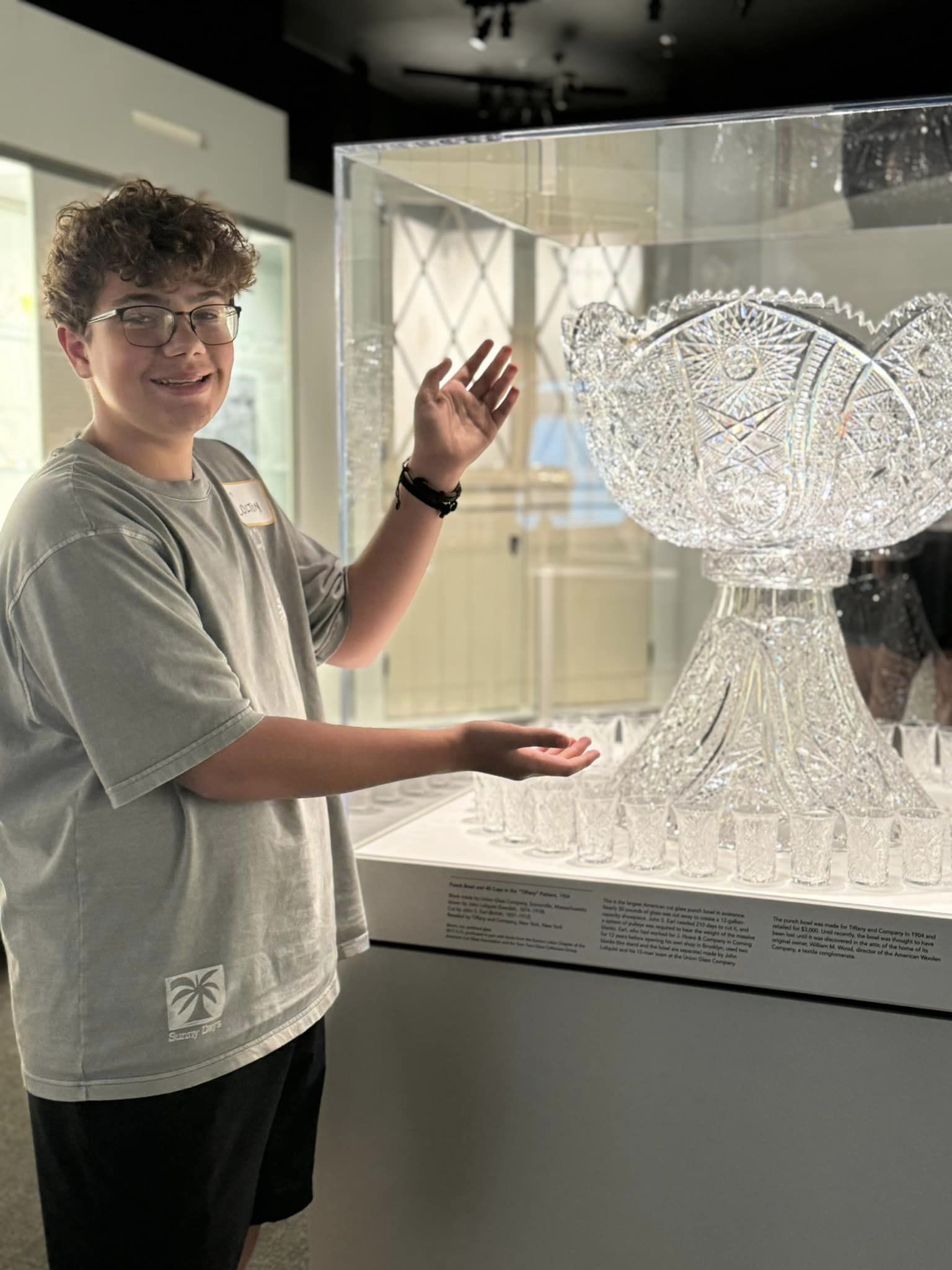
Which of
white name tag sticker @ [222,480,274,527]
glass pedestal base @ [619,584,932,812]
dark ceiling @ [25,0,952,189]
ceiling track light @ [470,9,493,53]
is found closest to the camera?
white name tag sticker @ [222,480,274,527]

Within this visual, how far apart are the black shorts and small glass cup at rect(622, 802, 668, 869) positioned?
18.2 inches

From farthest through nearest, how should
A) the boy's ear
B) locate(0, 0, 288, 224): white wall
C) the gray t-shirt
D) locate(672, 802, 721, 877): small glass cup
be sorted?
locate(0, 0, 288, 224): white wall
locate(672, 802, 721, 877): small glass cup
the boy's ear
the gray t-shirt

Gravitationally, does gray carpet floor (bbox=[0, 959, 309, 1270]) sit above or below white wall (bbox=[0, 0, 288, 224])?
below

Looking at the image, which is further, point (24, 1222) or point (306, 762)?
point (24, 1222)

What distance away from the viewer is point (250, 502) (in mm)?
1301

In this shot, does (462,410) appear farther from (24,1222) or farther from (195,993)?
(24,1222)

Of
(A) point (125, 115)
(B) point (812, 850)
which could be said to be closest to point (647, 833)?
(B) point (812, 850)

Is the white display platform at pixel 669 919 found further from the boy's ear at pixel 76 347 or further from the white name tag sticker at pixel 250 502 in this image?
the boy's ear at pixel 76 347

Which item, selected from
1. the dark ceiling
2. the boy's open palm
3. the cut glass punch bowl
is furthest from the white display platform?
the dark ceiling

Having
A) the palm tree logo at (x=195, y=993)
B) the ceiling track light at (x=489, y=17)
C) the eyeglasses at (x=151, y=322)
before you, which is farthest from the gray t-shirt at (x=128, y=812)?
the ceiling track light at (x=489, y=17)

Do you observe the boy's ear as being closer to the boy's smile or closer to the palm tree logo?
the boy's smile

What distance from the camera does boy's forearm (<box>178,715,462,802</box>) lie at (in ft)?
3.51

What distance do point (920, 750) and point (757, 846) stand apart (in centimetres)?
58

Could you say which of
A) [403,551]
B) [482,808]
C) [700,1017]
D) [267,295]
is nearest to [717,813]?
[700,1017]
